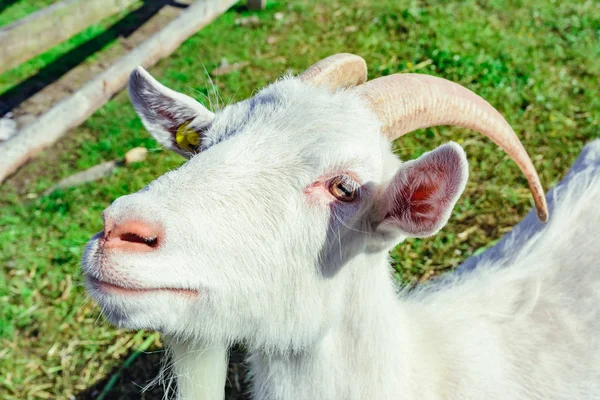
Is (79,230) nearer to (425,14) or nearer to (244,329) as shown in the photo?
(244,329)

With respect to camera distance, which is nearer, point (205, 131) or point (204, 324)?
point (204, 324)

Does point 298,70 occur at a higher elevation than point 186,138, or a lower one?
lower

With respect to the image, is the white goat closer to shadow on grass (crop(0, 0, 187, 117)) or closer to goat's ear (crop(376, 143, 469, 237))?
goat's ear (crop(376, 143, 469, 237))

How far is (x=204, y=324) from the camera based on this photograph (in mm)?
1965

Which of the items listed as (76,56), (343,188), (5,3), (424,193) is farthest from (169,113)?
(5,3)

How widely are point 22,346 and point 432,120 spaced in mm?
3042

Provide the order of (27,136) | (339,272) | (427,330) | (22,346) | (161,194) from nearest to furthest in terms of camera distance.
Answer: (161,194) → (339,272) → (427,330) → (22,346) → (27,136)

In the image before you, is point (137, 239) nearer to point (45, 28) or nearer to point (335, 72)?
point (335, 72)

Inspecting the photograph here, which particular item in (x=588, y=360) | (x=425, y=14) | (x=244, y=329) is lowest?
(x=425, y=14)

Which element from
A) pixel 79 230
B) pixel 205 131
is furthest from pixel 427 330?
pixel 79 230

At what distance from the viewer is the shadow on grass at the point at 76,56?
20.6 ft

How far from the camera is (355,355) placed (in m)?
2.23

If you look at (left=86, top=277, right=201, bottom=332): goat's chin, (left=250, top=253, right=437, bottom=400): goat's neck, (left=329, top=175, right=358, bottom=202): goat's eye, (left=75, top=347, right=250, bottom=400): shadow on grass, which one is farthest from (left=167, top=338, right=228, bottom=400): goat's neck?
(left=75, top=347, right=250, bottom=400): shadow on grass

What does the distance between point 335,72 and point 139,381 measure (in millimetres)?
2361
